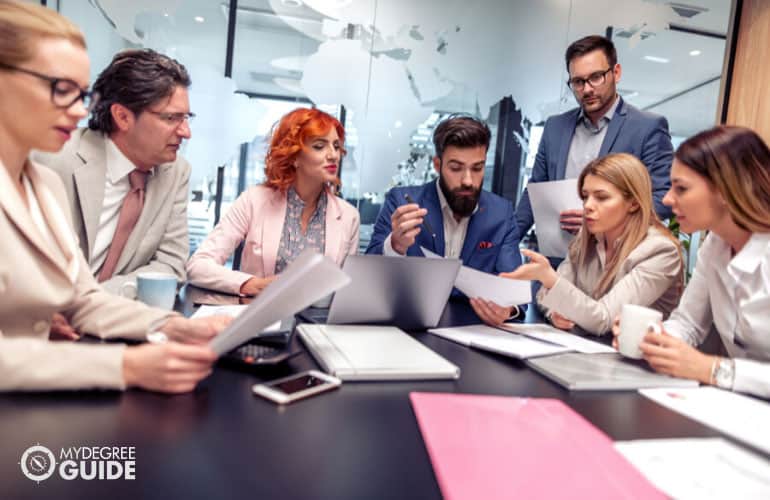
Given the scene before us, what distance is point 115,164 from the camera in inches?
74.7

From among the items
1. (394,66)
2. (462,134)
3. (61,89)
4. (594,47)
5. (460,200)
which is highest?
(394,66)

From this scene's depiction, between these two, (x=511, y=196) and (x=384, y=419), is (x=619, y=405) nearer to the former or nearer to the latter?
(x=384, y=419)

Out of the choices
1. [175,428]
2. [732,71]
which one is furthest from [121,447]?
[732,71]

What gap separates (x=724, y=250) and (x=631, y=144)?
1.33 meters

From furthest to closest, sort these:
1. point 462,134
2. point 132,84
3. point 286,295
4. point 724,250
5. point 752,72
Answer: point 752,72 → point 462,134 → point 132,84 → point 724,250 → point 286,295

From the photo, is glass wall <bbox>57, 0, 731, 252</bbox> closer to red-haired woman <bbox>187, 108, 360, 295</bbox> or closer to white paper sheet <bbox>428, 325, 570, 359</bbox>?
red-haired woman <bbox>187, 108, 360, 295</bbox>

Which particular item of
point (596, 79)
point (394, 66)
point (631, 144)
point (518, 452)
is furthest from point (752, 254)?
point (394, 66)

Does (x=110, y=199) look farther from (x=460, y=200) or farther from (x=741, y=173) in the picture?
(x=741, y=173)

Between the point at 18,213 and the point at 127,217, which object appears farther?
the point at 127,217

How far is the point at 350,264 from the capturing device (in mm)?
1256

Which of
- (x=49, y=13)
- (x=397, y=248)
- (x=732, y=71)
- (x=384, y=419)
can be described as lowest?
(x=384, y=419)

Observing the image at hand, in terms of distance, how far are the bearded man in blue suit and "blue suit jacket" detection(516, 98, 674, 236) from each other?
0.45 meters

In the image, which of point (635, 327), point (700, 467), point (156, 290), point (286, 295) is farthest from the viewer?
point (156, 290)

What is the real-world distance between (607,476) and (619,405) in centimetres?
32
